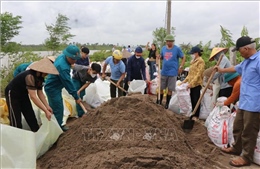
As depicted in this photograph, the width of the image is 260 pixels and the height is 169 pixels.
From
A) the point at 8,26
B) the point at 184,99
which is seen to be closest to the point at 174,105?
the point at 184,99

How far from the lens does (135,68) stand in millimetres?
6328

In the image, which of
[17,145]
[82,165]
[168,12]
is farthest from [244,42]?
[168,12]

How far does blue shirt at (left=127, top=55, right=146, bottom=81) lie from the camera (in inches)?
245

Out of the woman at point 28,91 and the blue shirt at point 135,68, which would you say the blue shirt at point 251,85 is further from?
the blue shirt at point 135,68

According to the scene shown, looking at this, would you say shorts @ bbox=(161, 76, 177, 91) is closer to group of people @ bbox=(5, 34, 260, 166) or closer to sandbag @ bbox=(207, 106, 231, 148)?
group of people @ bbox=(5, 34, 260, 166)

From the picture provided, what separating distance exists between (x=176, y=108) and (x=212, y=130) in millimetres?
1592

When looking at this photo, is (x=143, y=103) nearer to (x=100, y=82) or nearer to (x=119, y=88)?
(x=119, y=88)

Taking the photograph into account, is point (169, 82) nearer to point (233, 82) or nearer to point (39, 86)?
point (233, 82)

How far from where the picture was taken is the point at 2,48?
918 cm

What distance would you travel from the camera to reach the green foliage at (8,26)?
952cm

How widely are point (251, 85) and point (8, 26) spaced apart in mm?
9037

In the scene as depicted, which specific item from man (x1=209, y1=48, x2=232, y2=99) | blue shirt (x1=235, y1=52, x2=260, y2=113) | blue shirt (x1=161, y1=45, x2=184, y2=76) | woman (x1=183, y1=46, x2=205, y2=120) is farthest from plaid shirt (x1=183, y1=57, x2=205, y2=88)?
blue shirt (x1=235, y1=52, x2=260, y2=113)

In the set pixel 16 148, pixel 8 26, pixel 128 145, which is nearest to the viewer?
pixel 16 148

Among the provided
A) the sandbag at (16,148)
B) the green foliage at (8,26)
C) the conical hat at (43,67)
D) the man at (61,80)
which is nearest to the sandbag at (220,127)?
the man at (61,80)
